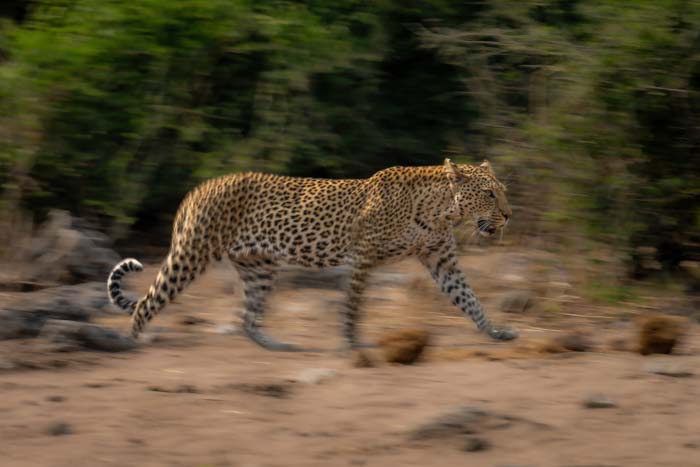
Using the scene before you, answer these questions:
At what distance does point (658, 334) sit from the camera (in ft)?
25.6

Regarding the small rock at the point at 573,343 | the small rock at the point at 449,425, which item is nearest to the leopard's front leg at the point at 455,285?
the small rock at the point at 573,343

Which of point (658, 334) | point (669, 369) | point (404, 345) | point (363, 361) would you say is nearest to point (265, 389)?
point (363, 361)

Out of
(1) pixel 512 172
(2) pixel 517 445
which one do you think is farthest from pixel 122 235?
(2) pixel 517 445

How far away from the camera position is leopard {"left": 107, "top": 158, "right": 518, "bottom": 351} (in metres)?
9.27

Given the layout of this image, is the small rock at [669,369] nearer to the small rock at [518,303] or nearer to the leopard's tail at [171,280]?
the small rock at [518,303]

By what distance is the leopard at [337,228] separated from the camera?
365 inches

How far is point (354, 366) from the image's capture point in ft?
26.1

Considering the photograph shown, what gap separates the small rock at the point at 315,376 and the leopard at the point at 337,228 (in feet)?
4.52

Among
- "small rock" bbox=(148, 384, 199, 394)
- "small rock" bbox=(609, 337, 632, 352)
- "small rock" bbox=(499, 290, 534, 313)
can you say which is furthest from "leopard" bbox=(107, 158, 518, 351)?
"small rock" bbox=(148, 384, 199, 394)

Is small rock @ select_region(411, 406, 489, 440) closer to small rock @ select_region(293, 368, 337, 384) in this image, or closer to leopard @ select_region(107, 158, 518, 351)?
small rock @ select_region(293, 368, 337, 384)

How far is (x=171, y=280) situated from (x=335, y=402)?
2677mm

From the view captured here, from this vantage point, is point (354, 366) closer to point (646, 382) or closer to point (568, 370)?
point (568, 370)

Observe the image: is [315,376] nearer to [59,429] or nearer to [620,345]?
[59,429]

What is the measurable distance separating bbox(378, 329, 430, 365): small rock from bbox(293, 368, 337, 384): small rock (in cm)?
40
